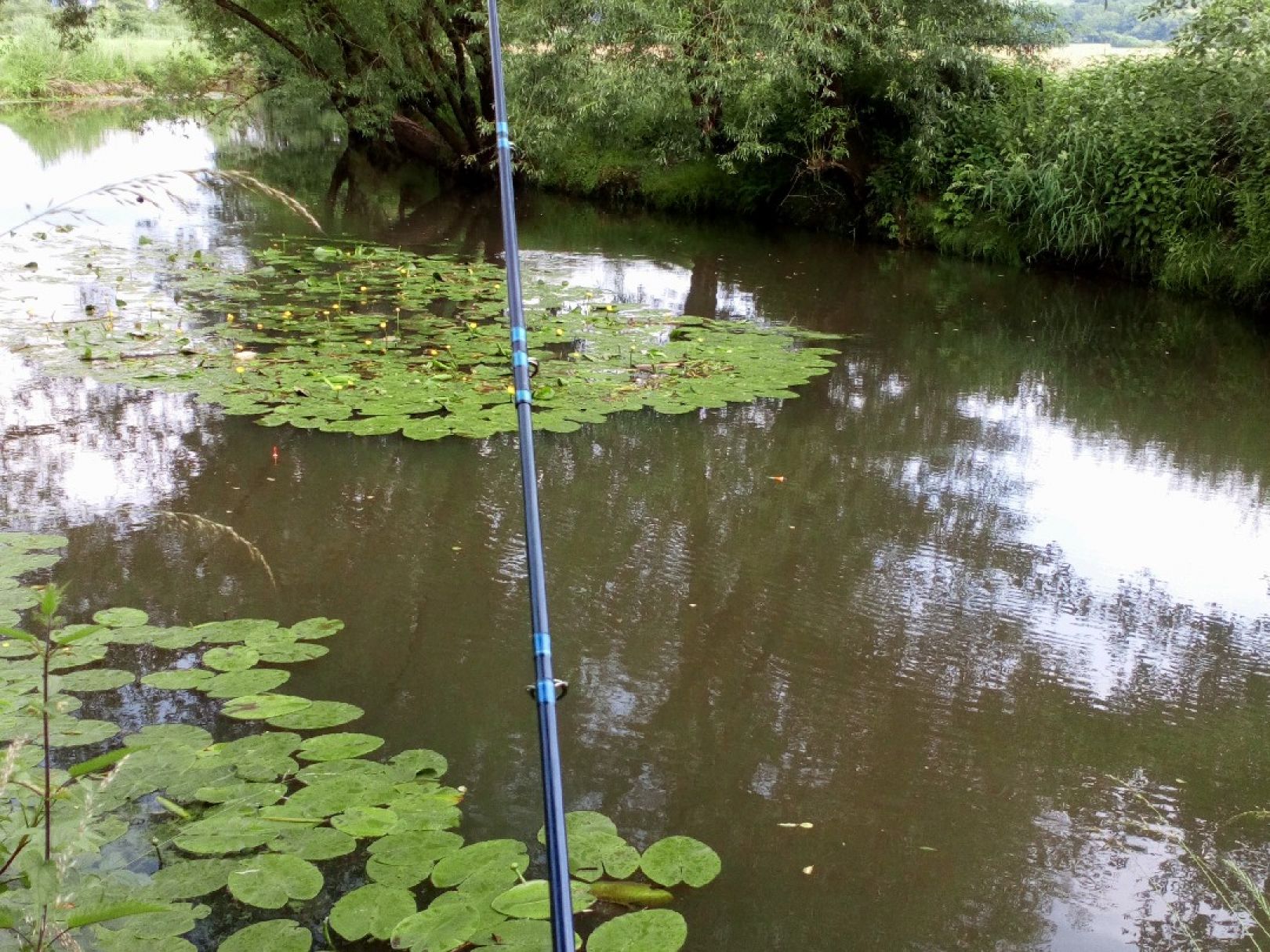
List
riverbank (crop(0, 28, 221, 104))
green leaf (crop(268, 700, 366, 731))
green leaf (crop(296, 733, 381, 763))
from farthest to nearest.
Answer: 1. riverbank (crop(0, 28, 221, 104))
2. green leaf (crop(268, 700, 366, 731))
3. green leaf (crop(296, 733, 381, 763))

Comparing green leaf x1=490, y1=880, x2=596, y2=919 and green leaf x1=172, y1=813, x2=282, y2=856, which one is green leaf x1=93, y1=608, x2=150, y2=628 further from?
green leaf x1=490, y1=880, x2=596, y2=919

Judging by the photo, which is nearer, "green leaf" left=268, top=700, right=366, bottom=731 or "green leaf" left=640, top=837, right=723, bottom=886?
"green leaf" left=640, top=837, right=723, bottom=886

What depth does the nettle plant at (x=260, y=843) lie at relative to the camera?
2.17 m

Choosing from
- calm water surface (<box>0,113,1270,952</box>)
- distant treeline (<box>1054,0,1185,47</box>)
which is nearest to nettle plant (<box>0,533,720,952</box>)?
calm water surface (<box>0,113,1270,952</box>)

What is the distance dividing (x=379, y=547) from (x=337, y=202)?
435 inches

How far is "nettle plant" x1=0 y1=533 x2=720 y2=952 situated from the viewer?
2.17 m

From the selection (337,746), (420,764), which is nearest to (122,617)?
(337,746)

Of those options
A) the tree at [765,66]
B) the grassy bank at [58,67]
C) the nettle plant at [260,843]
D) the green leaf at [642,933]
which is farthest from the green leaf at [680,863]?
the grassy bank at [58,67]

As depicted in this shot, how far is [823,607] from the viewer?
13.1 ft

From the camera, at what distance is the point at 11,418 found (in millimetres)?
5441

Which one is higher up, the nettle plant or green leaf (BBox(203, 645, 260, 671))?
green leaf (BBox(203, 645, 260, 671))

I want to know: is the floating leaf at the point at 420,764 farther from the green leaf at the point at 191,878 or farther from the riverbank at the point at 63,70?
the riverbank at the point at 63,70

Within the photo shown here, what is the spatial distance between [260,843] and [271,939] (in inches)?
12.0

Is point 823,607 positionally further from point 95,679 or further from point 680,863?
point 95,679
